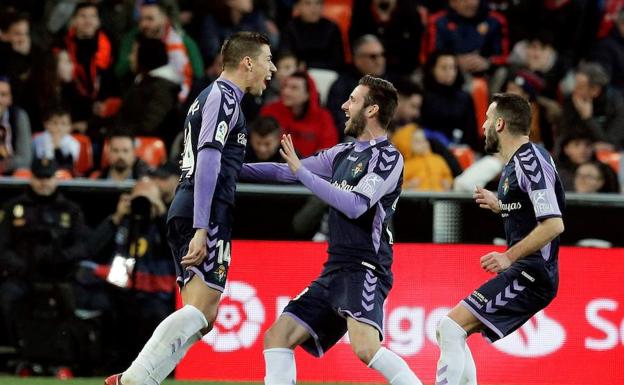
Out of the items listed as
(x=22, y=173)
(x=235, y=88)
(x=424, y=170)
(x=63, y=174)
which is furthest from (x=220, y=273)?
(x=424, y=170)

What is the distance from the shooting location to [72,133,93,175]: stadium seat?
13.7m

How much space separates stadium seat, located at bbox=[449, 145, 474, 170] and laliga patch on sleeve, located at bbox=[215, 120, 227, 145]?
20.8ft

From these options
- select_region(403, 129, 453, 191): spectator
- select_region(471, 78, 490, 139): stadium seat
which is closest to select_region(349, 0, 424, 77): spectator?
select_region(471, 78, 490, 139): stadium seat

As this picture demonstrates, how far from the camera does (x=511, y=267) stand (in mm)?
8734

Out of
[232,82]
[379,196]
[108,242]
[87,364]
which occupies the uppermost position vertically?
[232,82]

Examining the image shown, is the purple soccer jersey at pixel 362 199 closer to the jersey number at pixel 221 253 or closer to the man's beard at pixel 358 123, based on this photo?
the man's beard at pixel 358 123

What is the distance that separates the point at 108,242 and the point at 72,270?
38cm

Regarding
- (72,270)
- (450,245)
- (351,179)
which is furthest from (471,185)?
(351,179)

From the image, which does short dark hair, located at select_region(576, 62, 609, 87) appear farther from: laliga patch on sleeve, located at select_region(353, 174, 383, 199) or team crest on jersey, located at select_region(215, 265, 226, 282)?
team crest on jersey, located at select_region(215, 265, 226, 282)

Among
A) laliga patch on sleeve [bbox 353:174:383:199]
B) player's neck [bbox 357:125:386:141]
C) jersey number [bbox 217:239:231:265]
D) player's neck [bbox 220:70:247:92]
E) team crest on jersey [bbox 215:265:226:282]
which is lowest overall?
team crest on jersey [bbox 215:265:226:282]

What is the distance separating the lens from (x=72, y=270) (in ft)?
40.0

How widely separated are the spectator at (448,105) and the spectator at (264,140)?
2.41 metres

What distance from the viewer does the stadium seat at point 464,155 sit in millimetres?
14398

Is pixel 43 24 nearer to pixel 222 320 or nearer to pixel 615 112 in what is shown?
pixel 222 320
